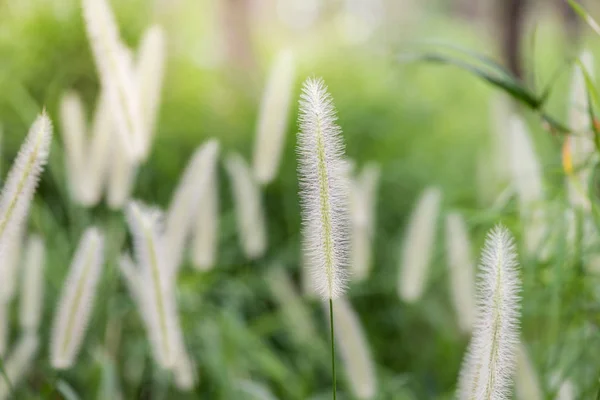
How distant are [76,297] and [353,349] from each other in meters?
0.48

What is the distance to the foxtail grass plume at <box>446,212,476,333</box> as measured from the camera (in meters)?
1.51

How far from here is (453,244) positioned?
1.51 metres

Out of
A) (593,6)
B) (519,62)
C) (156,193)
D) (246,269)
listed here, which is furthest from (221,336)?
(593,6)

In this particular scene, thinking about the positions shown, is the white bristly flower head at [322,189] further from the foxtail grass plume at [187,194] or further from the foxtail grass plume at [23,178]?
the foxtail grass plume at [187,194]

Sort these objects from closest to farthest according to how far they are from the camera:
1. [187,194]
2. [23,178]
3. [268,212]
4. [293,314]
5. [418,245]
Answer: [23,178] → [187,194] → [418,245] → [293,314] → [268,212]

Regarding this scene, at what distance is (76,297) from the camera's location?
3.35 ft

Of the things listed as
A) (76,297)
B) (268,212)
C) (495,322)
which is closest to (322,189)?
(495,322)

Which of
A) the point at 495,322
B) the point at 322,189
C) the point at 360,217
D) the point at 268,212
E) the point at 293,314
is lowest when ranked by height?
the point at 495,322

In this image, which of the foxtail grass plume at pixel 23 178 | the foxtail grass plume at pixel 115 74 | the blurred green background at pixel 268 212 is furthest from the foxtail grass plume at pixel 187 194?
the foxtail grass plume at pixel 23 178

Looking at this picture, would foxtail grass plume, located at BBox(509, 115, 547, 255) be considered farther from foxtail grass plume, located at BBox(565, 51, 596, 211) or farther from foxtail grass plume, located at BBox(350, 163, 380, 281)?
foxtail grass plume, located at BBox(350, 163, 380, 281)

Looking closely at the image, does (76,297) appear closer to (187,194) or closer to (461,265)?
(187,194)

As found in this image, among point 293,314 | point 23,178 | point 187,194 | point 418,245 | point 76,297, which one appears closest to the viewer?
point 23,178

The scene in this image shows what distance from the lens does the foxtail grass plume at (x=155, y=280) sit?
1.02 metres

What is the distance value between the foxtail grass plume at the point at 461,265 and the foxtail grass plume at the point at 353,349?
33 cm
